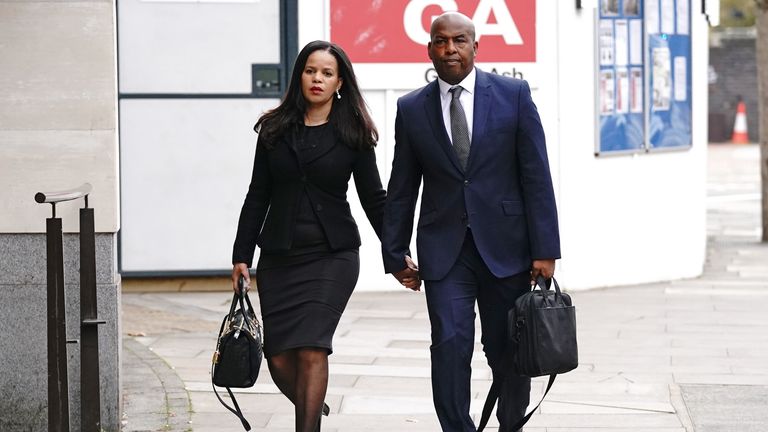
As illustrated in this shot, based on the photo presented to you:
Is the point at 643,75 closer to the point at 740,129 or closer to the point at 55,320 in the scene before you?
the point at 55,320

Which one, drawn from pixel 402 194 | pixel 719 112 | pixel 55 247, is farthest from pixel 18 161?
pixel 719 112

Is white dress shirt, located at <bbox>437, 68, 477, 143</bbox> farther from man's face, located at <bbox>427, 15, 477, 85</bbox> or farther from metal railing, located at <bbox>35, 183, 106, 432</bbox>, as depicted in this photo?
metal railing, located at <bbox>35, 183, 106, 432</bbox>

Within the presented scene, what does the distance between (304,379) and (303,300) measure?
29 centimetres

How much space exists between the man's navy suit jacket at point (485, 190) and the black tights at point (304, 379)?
445 mm

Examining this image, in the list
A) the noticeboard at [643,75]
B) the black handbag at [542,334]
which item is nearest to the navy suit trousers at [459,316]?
the black handbag at [542,334]

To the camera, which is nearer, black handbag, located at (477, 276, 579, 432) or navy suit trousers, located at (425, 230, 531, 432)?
black handbag, located at (477, 276, 579, 432)

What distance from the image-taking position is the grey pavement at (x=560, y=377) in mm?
6551

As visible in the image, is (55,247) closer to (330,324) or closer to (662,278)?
(330,324)

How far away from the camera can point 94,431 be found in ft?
18.6

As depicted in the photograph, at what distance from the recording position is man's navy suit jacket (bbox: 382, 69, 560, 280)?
5.35 metres

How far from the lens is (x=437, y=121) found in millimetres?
5414

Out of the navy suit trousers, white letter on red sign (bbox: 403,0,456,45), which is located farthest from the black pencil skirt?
white letter on red sign (bbox: 403,0,456,45)

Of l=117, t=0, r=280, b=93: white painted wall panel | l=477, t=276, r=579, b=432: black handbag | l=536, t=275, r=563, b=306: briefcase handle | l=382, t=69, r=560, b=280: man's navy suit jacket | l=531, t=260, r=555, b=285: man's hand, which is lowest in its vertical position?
l=477, t=276, r=579, b=432: black handbag

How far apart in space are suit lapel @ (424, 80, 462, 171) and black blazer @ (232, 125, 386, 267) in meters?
0.32
